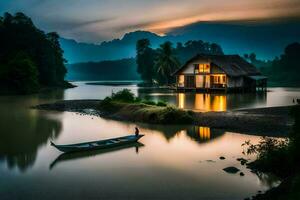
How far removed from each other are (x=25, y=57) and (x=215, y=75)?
113ft

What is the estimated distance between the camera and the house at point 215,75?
58.0 meters

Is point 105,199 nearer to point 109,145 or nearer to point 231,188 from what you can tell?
point 231,188

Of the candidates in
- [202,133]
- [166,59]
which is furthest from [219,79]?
[202,133]

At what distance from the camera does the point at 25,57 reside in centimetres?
6875

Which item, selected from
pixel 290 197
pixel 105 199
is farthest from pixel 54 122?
pixel 290 197

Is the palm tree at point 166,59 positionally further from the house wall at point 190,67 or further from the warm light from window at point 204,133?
the warm light from window at point 204,133

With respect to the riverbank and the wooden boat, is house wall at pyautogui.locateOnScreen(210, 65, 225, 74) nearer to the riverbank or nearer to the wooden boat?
the riverbank

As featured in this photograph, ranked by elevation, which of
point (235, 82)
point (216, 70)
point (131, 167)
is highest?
point (216, 70)

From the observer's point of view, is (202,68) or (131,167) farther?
(202,68)

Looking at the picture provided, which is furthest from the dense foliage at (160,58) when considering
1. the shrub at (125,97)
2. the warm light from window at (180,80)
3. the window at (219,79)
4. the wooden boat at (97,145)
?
the wooden boat at (97,145)

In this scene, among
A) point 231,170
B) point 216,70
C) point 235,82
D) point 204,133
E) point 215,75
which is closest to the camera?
point 231,170

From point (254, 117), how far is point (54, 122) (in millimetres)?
15170

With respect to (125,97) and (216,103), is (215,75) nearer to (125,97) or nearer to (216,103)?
(216,103)

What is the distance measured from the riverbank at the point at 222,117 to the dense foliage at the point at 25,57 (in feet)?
109
